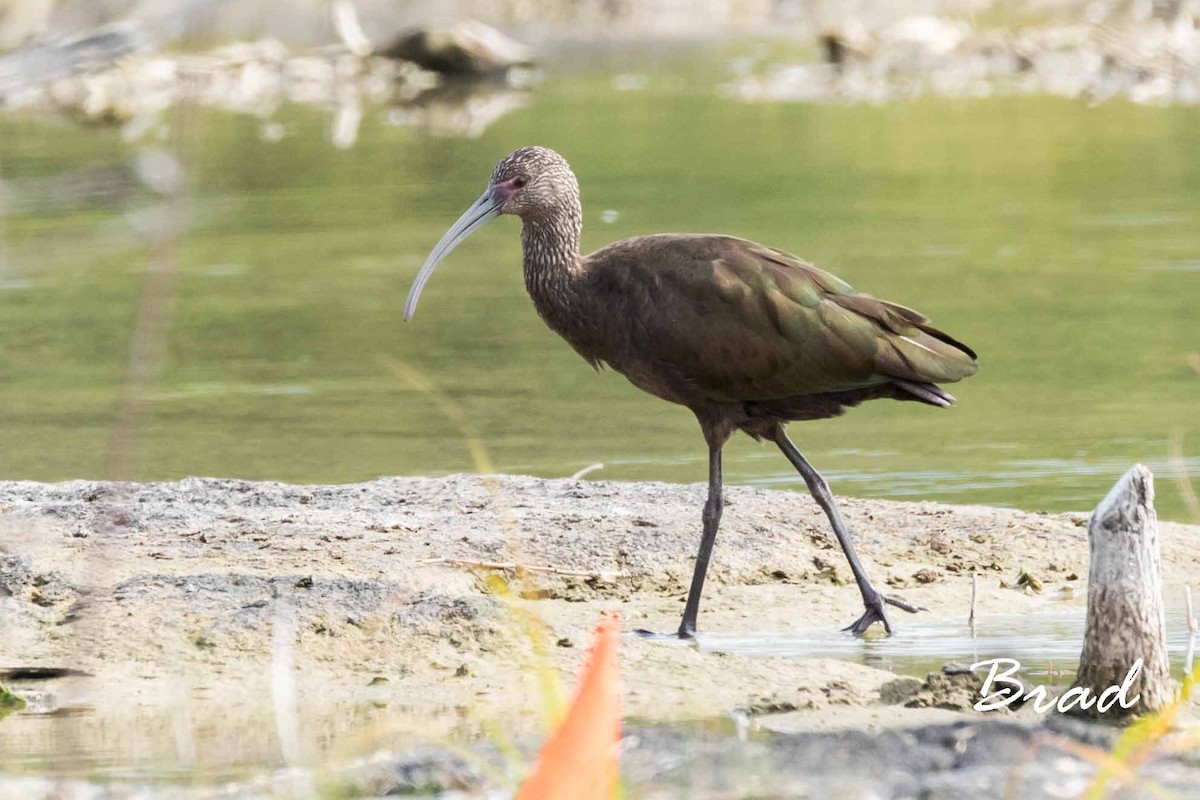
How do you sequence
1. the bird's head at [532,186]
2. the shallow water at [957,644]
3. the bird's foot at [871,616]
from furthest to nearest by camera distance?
the bird's head at [532,186], the bird's foot at [871,616], the shallow water at [957,644]

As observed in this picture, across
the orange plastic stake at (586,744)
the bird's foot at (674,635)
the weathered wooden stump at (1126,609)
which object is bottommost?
the bird's foot at (674,635)

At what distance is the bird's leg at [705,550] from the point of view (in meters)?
7.30

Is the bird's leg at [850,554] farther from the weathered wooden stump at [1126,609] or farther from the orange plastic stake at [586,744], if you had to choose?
the orange plastic stake at [586,744]

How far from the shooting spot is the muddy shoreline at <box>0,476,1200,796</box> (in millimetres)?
6238

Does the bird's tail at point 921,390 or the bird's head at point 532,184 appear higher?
the bird's head at point 532,184

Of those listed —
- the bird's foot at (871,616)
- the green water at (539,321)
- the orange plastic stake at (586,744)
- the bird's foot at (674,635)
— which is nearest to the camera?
the orange plastic stake at (586,744)

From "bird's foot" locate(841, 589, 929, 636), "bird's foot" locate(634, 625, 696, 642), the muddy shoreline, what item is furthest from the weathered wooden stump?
"bird's foot" locate(634, 625, 696, 642)

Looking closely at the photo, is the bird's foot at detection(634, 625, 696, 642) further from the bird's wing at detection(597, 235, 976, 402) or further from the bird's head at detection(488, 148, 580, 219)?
the bird's head at detection(488, 148, 580, 219)

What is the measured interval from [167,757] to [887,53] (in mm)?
30471

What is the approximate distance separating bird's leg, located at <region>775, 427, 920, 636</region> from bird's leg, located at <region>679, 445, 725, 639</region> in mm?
263

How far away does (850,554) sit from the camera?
7.51 m
